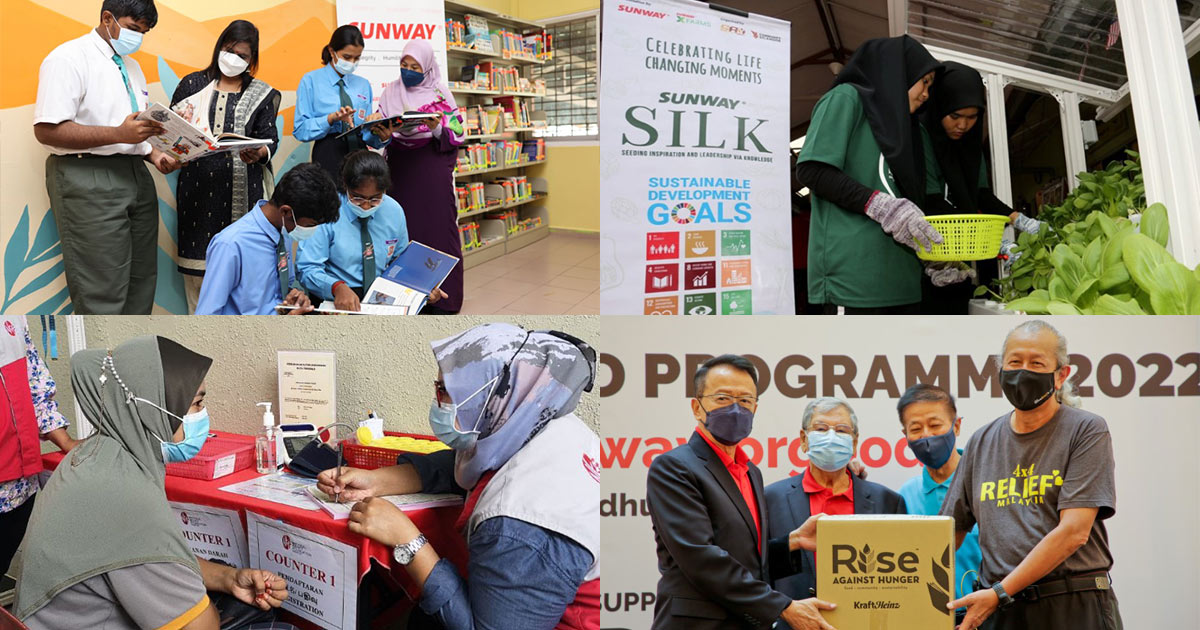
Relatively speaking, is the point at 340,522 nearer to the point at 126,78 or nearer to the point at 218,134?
the point at 218,134

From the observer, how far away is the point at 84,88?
7.12 feet

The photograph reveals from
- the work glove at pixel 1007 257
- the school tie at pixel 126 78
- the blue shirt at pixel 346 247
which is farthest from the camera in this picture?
the work glove at pixel 1007 257

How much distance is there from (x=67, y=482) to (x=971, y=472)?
1.92m

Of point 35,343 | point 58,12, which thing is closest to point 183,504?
point 35,343

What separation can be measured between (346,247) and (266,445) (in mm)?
620

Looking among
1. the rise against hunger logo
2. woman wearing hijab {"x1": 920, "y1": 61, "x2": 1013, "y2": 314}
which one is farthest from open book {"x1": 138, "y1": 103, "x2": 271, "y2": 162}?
the rise against hunger logo

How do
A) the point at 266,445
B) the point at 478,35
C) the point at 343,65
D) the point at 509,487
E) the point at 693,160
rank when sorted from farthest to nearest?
the point at 478,35 < the point at 343,65 < the point at 693,160 < the point at 266,445 < the point at 509,487

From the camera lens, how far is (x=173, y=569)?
1571mm

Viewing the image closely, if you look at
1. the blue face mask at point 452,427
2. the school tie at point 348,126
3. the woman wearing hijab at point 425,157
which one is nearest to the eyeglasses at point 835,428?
the blue face mask at point 452,427

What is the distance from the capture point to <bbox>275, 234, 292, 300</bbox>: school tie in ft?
6.54

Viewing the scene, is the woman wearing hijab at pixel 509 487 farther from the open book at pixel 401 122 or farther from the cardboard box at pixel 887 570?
the open book at pixel 401 122

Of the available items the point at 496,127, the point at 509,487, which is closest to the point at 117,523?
the point at 509,487

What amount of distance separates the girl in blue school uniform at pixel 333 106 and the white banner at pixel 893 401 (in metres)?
1.30

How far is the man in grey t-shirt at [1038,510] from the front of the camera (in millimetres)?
1637
